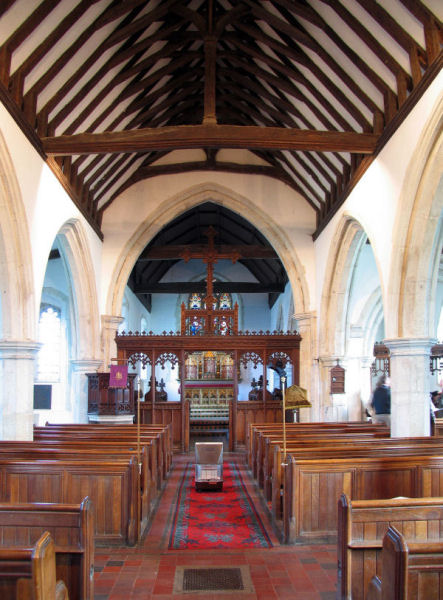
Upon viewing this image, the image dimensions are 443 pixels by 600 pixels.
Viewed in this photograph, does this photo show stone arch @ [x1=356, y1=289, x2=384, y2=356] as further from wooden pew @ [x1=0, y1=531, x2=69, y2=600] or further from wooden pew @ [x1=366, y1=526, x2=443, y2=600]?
wooden pew @ [x1=0, y1=531, x2=69, y2=600]

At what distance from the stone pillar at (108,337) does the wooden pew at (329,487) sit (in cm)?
689

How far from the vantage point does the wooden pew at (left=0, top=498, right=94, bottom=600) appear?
118 inches

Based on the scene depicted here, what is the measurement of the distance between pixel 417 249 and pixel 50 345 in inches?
385

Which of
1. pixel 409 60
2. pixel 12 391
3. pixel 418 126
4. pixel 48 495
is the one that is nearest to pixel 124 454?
pixel 48 495

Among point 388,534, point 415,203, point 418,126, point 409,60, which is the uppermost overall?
point 409,60

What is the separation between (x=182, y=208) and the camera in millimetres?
12211

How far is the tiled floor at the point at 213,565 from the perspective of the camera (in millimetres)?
3658

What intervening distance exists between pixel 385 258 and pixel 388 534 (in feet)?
18.3

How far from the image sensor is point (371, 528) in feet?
10.4

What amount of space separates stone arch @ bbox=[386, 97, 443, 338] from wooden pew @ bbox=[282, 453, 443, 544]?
2.48 meters

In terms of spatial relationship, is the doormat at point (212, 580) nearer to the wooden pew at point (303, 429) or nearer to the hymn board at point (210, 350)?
the wooden pew at point (303, 429)

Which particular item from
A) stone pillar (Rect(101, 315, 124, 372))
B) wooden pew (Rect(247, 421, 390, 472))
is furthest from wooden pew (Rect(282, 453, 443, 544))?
stone pillar (Rect(101, 315, 124, 372))

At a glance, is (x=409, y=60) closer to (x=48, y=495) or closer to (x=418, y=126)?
(x=418, y=126)

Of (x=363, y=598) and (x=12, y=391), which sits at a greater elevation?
(x=12, y=391)
